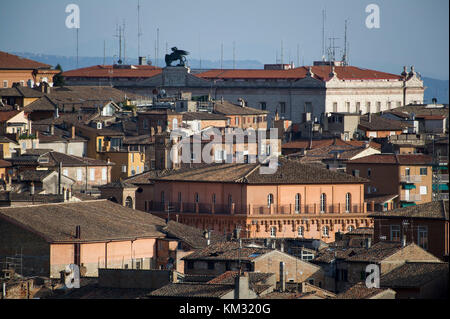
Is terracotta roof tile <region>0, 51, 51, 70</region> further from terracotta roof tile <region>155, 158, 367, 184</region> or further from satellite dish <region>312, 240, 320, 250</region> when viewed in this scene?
satellite dish <region>312, 240, 320, 250</region>

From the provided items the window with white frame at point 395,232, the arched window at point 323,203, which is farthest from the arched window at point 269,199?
the window with white frame at point 395,232

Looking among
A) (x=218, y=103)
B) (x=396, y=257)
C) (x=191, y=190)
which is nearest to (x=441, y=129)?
(x=218, y=103)

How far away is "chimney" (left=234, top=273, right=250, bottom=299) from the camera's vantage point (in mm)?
45509

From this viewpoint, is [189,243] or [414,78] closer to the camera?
[189,243]

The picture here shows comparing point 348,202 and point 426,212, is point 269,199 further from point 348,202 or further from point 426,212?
point 426,212

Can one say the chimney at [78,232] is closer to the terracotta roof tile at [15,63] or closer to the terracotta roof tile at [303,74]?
the terracotta roof tile at [15,63]

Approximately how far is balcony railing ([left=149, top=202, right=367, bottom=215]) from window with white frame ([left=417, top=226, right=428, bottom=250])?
20207 mm

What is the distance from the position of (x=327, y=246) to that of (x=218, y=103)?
56.8 meters

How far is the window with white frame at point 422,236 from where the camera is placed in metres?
57.6

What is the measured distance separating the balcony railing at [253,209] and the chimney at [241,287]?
31576mm
